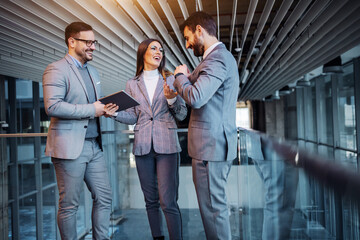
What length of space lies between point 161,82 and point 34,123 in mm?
7263

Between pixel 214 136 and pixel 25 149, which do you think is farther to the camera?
pixel 25 149

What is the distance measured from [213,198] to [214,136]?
31cm

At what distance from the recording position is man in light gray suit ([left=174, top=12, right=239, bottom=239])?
1495mm

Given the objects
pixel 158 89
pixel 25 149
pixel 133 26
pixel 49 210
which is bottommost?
pixel 49 210

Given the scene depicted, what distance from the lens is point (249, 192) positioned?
2141 mm

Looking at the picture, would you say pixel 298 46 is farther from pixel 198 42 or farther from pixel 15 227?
pixel 15 227

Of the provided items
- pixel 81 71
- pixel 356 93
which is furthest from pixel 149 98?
pixel 356 93

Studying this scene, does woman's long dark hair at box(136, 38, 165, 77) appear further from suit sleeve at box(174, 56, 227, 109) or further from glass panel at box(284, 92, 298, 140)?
glass panel at box(284, 92, 298, 140)

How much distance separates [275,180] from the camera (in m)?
1.07

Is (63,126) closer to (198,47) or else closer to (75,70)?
(75,70)

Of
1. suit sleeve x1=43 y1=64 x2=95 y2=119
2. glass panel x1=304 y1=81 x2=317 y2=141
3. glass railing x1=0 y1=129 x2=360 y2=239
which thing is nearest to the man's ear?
suit sleeve x1=43 y1=64 x2=95 y2=119

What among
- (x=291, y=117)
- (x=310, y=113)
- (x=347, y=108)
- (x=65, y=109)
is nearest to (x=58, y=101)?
(x=65, y=109)

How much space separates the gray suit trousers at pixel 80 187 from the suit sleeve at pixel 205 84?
76 centimetres

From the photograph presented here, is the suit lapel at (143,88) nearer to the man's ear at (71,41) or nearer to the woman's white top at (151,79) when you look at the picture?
the woman's white top at (151,79)
